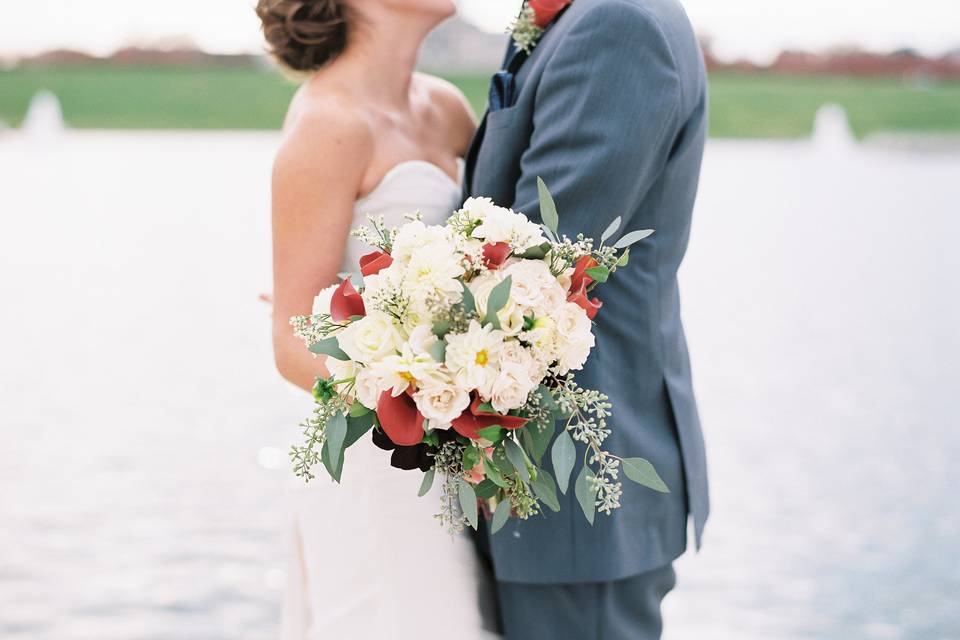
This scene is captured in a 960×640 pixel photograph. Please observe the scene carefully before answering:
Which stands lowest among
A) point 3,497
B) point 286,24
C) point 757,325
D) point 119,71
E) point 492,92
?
point 3,497

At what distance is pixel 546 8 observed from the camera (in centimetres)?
198

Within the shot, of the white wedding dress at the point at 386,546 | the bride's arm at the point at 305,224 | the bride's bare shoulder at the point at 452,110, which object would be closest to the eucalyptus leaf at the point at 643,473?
the white wedding dress at the point at 386,546

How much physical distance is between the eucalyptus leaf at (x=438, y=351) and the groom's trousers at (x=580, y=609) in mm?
673

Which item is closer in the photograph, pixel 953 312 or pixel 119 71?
pixel 953 312

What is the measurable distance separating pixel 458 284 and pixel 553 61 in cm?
54

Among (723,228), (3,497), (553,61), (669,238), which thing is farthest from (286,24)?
(723,228)

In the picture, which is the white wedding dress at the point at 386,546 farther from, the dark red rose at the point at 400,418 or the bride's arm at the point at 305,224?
the dark red rose at the point at 400,418

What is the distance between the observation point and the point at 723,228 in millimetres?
12797

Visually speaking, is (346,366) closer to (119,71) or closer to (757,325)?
(757,325)

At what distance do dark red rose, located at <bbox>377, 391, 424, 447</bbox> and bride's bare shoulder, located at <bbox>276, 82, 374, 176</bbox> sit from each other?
77cm

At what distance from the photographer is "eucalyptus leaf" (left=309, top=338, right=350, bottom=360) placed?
4.97ft

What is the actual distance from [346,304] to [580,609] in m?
0.75

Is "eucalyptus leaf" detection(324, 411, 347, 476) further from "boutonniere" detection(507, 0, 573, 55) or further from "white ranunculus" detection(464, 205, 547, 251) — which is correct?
"boutonniere" detection(507, 0, 573, 55)

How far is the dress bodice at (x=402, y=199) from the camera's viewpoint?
2.22 meters
